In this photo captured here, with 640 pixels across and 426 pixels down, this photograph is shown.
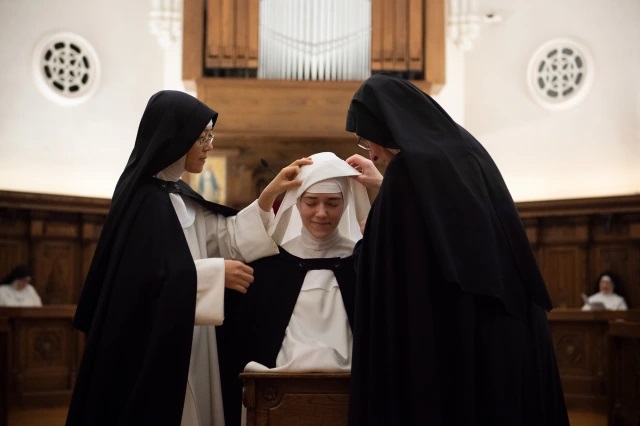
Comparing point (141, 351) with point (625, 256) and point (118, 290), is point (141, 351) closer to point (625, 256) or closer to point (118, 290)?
point (118, 290)

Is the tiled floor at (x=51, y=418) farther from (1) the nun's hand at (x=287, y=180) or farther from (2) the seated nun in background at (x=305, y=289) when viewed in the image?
(1) the nun's hand at (x=287, y=180)

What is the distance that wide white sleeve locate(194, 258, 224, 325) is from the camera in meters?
4.50

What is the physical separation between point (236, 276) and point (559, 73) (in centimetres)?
1186

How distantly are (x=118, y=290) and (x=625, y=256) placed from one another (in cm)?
1069

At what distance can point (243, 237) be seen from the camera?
5000 mm

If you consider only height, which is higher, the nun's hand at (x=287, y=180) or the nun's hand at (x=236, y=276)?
the nun's hand at (x=287, y=180)

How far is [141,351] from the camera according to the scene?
444 cm

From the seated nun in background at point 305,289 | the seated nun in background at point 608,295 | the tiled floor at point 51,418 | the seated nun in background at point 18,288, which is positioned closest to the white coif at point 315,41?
the seated nun in background at point 18,288

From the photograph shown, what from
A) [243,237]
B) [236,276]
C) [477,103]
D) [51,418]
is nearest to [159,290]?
[236,276]

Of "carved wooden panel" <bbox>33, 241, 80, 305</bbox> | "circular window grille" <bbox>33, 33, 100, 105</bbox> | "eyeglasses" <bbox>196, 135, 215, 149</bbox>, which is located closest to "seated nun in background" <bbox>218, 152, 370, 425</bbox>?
"eyeglasses" <bbox>196, 135, 215, 149</bbox>

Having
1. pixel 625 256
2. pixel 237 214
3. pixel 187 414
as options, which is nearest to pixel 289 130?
pixel 625 256

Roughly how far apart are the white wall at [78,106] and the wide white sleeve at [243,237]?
33.4ft

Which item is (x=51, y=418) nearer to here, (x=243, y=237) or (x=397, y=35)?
(x=243, y=237)

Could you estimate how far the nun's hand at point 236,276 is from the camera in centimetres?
459
